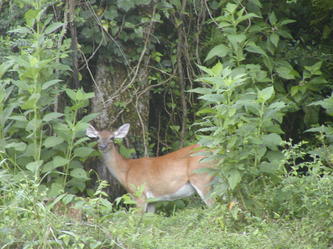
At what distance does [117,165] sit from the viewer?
11.0 meters

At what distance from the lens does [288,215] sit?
7.46 meters

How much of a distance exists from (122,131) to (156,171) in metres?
0.71

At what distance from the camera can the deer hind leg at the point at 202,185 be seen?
1010cm

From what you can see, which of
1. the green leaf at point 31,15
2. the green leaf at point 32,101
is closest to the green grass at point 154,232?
the green leaf at point 32,101

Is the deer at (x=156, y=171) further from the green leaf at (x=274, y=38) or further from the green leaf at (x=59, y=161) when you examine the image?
the green leaf at (x=274, y=38)

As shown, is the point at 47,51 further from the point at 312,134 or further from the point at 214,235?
the point at 312,134

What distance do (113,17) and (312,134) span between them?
10.8ft

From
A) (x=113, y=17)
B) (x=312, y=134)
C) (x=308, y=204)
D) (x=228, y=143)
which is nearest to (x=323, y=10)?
(x=312, y=134)

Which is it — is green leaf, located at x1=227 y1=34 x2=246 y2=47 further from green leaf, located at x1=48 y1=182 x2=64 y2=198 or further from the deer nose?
green leaf, located at x1=48 y1=182 x2=64 y2=198

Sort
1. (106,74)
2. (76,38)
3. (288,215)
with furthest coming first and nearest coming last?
1. (106,74)
2. (76,38)
3. (288,215)

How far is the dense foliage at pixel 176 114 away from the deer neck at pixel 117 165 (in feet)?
1.13

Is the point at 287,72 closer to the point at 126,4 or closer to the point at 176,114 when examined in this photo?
the point at 176,114

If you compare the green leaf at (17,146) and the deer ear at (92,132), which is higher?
the green leaf at (17,146)

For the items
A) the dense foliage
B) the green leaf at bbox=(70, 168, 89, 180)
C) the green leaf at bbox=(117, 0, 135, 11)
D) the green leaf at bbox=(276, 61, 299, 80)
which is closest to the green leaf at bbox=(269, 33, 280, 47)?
the dense foliage
